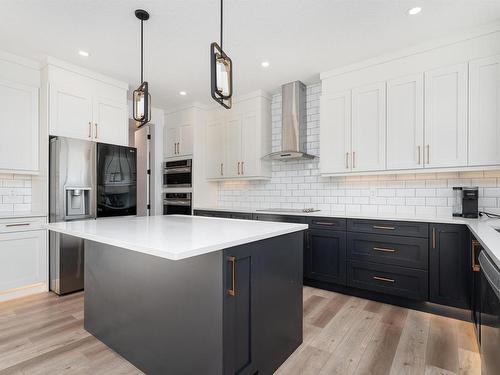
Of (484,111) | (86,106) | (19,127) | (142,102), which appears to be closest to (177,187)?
(86,106)

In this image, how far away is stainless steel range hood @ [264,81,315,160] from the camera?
3924 mm

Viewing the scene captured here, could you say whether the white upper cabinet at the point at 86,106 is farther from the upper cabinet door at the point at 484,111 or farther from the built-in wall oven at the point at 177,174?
the upper cabinet door at the point at 484,111

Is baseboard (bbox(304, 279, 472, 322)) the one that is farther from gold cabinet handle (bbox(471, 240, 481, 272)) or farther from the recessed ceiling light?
the recessed ceiling light

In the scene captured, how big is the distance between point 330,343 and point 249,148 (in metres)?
2.93

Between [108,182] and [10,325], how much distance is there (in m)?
1.75

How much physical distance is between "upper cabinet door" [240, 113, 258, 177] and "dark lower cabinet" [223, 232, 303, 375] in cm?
235

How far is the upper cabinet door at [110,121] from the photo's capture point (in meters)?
3.69

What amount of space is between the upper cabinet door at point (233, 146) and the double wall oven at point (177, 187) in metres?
0.69

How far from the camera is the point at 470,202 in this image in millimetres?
2748

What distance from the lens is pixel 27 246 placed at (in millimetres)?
3170

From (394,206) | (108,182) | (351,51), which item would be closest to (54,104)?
(108,182)

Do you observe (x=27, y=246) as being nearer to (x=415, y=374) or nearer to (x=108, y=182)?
(x=108, y=182)

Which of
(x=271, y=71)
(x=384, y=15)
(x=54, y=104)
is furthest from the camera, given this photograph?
(x=271, y=71)

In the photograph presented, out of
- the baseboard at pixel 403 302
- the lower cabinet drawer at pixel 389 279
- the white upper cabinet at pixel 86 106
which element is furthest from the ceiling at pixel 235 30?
the baseboard at pixel 403 302
